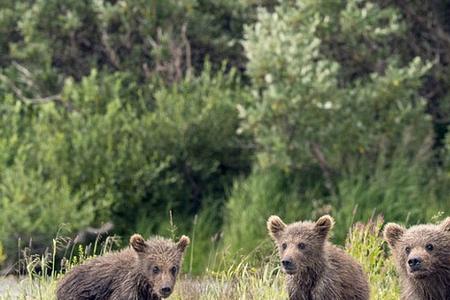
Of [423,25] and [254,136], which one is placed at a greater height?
[423,25]

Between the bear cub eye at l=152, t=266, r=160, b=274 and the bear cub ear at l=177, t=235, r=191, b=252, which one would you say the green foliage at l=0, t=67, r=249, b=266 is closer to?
the bear cub ear at l=177, t=235, r=191, b=252

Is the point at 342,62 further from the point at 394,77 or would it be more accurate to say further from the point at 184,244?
the point at 184,244

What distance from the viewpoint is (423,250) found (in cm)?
888

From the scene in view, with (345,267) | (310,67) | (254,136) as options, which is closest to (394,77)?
(310,67)

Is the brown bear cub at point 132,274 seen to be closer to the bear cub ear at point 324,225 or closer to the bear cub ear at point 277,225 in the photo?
the bear cub ear at point 277,225

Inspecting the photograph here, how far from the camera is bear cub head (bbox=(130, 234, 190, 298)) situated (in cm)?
922

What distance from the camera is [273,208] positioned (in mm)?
15570

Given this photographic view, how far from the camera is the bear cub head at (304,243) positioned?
9.28 metres

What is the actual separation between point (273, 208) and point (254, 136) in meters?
1.20

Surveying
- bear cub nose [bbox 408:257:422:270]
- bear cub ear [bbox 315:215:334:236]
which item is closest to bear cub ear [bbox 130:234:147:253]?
bear cub ear [bbox 315:215:334:236]

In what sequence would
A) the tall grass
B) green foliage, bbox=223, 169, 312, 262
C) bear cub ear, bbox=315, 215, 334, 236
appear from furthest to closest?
green foliage, bbox=223, 169, 312, 262
the tall grass
bear cub ear, bbox=315, 215, 334, 236

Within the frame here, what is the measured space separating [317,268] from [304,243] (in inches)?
8.0

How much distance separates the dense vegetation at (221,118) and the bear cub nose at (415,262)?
19.7 ft

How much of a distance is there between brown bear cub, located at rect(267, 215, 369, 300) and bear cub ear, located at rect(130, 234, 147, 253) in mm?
1007
